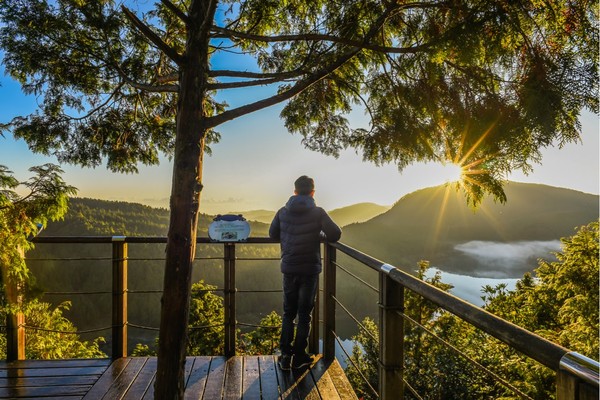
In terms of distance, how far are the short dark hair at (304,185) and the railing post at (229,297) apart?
97 cm

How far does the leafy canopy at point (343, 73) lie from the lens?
2414 millimetres

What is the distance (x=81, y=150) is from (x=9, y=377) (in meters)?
2.21

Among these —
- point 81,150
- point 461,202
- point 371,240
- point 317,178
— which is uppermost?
point 81,150

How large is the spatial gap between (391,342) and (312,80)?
6.24ft

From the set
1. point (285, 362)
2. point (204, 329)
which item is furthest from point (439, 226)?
point (285, 362)

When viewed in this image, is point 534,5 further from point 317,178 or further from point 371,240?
point 371,240

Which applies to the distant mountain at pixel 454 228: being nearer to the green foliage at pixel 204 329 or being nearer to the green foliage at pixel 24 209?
the green foliage at pixel 204 329

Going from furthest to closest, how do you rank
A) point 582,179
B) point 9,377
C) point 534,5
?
1. point 582,179
2. point 9,377
3. point 534,5

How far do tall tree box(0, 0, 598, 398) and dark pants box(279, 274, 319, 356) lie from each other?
945 mm

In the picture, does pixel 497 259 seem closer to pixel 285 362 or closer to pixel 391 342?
pixel 285 362

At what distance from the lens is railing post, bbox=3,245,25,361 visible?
3.52m

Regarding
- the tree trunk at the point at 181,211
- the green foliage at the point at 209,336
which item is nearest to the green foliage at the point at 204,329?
the green foliage at the point at 209,336

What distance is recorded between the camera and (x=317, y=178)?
3623mm

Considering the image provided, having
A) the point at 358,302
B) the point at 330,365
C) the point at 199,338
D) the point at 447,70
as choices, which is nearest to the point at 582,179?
the point at 447,70
